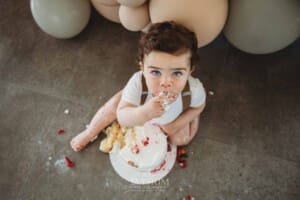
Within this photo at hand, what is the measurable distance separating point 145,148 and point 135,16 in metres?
0.34

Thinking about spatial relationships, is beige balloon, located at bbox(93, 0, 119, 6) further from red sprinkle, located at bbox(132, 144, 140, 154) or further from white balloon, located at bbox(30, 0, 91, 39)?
red sprinkle, located at bbox(132, 144, 140, 154)

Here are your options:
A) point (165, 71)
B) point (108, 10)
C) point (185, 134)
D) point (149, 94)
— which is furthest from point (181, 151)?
point (108, 10)

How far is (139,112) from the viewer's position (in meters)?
0.89

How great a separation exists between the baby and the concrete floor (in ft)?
0.19

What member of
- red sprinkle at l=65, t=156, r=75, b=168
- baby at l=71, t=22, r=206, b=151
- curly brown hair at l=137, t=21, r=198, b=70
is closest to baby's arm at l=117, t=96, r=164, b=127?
baby at l=71, t=22, r=206, b=151

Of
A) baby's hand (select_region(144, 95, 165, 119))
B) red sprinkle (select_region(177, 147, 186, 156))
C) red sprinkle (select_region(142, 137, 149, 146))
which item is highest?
baby's hand (select_region(144, 95, 165, 119))

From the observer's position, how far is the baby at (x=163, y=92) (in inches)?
32.7

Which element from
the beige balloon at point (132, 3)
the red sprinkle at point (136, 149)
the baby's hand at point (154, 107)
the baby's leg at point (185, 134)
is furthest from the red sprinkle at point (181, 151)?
the beige balloon at point (132, 3)

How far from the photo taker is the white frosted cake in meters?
1.03

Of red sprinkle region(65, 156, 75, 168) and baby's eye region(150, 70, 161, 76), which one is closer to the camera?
baby's eye region(150, 70, 161, 76)

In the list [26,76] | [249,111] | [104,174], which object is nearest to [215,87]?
[249,111]

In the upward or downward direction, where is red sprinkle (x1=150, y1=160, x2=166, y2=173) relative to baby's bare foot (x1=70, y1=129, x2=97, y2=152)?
Answer: downward

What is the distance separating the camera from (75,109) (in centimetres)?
115

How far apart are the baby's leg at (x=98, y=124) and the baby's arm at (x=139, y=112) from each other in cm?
10
